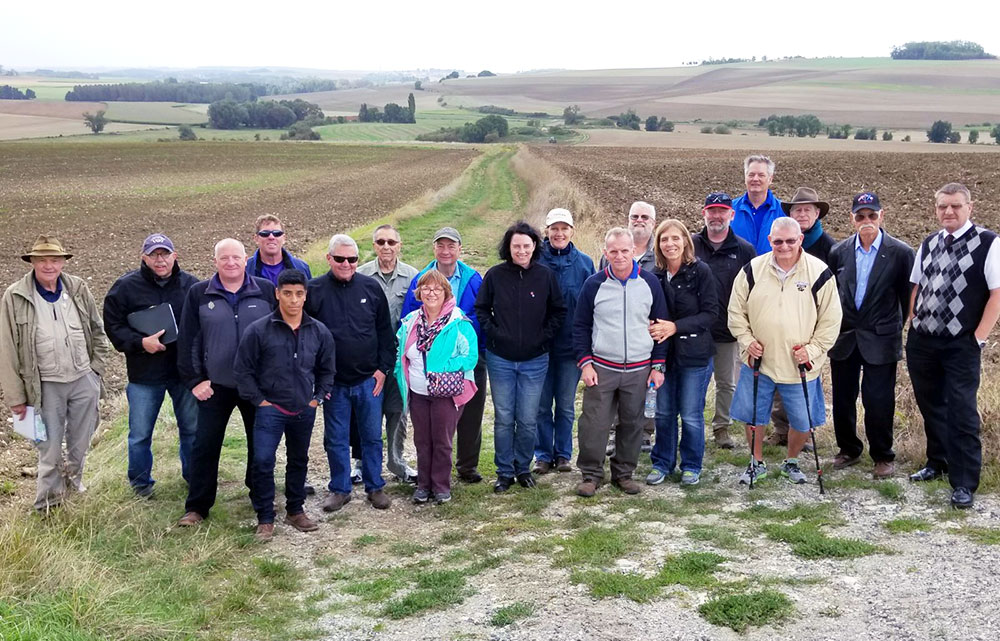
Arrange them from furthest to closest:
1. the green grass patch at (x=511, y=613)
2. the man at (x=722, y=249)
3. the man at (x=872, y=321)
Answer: the man at (x=722, y=249) < the man at (x=872, y=321) < the green grass patch at (x=511, y=613)

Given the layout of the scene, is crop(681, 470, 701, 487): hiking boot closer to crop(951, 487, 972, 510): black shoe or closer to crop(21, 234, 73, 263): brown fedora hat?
crop(951, 487, 972, 510): black shoe

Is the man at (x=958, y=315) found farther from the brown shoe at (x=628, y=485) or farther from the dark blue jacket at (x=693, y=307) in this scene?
the brown shoe at (x=628, y=485)

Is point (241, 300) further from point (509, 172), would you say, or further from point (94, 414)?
point (509, 172)

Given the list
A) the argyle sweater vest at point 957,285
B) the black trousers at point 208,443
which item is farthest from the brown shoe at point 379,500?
the argyle sweater vest at point 957,285

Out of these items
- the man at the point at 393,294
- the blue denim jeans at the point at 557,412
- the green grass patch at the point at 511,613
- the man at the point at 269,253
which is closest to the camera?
the green grass patch at the point at 511,613

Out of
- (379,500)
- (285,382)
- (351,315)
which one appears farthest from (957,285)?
(285,382)

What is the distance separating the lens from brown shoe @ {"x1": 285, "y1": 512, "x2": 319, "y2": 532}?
20.2ft

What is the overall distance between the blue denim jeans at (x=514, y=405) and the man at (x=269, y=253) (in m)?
1.80

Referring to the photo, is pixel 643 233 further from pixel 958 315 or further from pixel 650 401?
pixel 958 315

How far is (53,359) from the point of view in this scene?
19.6 ft

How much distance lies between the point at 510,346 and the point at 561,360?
652 millimetres

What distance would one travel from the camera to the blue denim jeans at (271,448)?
235 inches

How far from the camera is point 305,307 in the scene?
20.6 ft

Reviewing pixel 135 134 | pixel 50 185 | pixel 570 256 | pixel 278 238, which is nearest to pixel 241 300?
pixel 278 238
